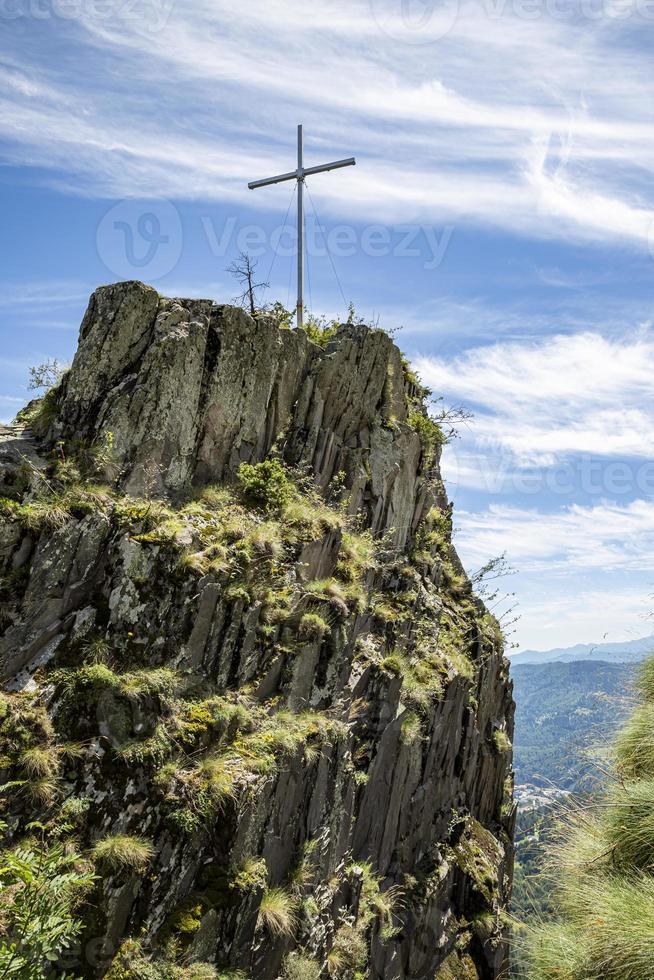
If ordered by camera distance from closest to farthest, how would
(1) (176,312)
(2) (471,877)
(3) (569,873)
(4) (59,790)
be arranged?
(3) (569,873), (4) (59,790), (1) (176,312), (2) (471,877)

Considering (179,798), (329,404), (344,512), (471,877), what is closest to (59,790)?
(179,798)

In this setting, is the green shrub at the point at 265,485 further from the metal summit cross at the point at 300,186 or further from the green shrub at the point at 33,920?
the green shrub at the point at 33,920

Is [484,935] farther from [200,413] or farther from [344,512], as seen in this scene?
[200,413]

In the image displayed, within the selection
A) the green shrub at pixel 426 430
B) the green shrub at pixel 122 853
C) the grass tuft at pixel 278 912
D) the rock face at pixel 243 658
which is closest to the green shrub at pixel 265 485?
the rock face at pixel 243 658

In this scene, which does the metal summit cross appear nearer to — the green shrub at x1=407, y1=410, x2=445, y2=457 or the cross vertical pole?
the cross vertical pole

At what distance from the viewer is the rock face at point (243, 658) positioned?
34.2 feet

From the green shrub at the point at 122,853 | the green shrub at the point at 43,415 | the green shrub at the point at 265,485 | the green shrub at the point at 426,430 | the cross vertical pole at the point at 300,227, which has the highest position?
the cross vertical pole at the point at 300,227

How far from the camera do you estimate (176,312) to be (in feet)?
50.8

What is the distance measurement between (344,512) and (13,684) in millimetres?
10041

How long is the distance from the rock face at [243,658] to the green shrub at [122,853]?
96mm

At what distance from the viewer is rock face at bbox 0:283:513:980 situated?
10422mm

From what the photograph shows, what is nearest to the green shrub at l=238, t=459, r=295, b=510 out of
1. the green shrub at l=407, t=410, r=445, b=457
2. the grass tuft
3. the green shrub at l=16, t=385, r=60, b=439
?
the green shrub at l=16, t=385, r=60, b=439

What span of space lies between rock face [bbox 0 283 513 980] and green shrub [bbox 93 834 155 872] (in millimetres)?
96

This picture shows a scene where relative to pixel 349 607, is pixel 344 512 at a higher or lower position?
higher
